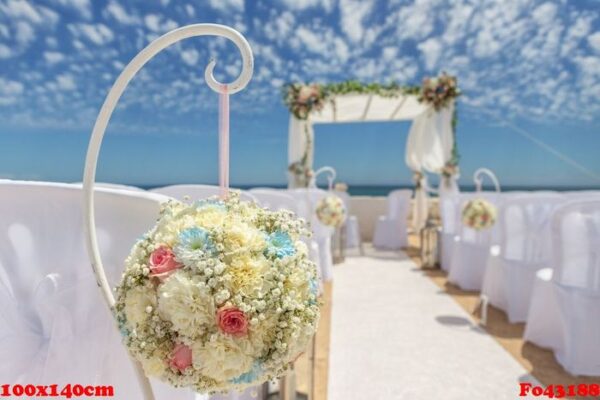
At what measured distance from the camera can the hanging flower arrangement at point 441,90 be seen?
277 inches

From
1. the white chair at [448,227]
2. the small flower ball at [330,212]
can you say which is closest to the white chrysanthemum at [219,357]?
the small flower ball at [330,212]

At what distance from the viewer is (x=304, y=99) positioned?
741 cm

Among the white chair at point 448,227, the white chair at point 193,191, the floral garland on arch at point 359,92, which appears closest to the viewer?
the white chair at point 193,191

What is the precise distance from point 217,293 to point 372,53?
65.3 feet

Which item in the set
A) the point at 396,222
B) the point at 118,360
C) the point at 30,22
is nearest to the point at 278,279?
the point at 118,360

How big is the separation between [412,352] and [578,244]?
1.17 metres

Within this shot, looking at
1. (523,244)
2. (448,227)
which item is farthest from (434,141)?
(523,244)

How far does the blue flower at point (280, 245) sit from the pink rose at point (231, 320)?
4.5 inches

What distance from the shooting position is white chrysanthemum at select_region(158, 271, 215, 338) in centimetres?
60

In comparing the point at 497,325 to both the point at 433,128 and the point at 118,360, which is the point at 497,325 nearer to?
the point at 118,360

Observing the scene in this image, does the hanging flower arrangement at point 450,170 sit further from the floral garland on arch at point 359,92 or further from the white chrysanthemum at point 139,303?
the white chrysanthemum at point 139,303

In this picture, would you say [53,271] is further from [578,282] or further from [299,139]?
[299,139]

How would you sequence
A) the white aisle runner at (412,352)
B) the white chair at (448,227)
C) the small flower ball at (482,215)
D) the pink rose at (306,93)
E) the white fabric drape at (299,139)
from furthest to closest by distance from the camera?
the white fabric drape at (299,139) < the pink rose at (306,93) < the white chair at (448,227) < the small flower ball at (482,215) < the white aisle runner at (412,352)

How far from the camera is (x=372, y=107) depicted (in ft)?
27.9
